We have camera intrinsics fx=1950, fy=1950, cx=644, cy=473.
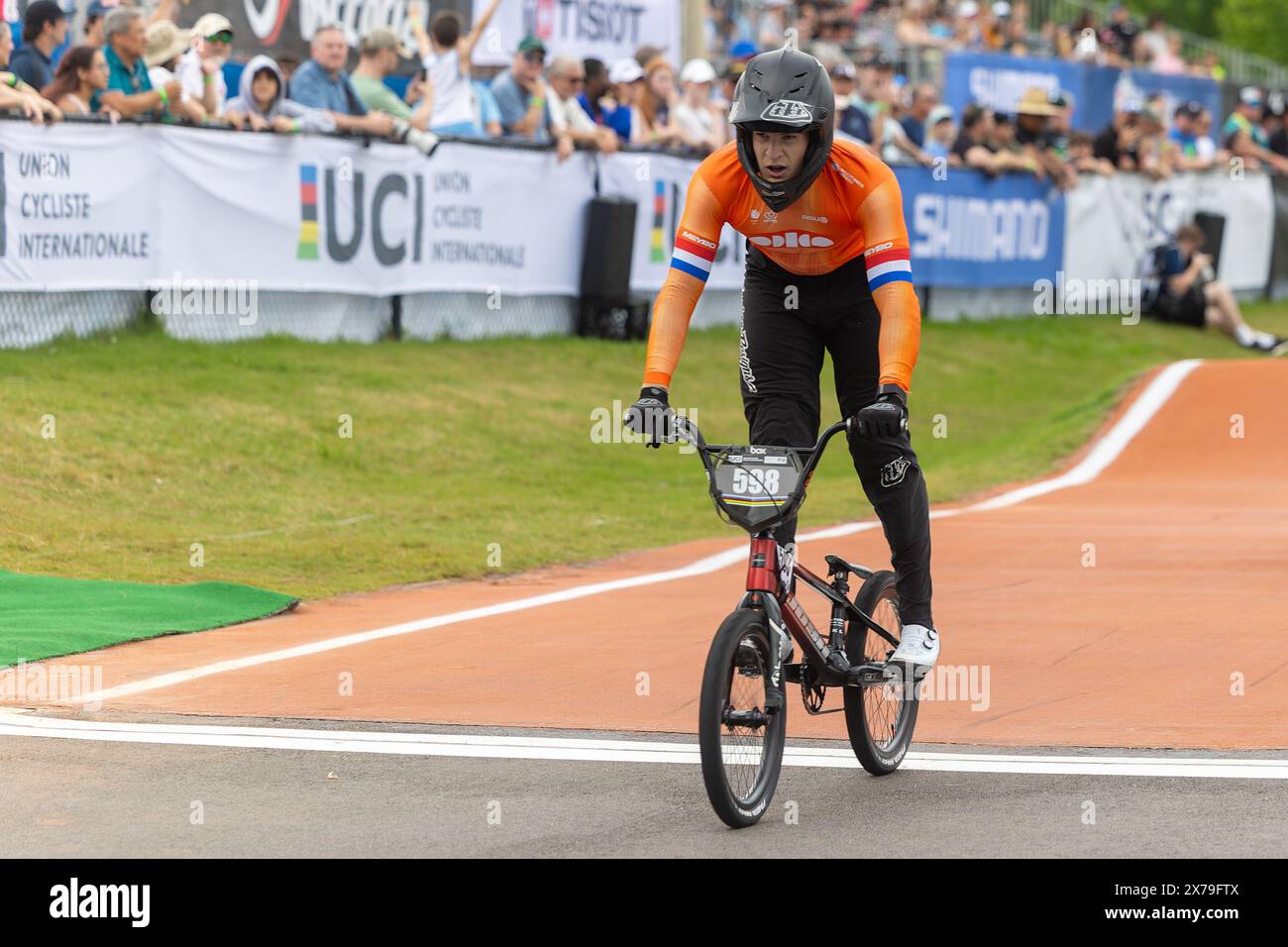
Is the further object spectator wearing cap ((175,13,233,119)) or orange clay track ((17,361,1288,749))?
spectator wearing cap ((175,13,233,119))

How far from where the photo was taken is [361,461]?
1473 centimetres

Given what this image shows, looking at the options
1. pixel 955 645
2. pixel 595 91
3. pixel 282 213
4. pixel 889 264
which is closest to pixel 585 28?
pixel 595 91

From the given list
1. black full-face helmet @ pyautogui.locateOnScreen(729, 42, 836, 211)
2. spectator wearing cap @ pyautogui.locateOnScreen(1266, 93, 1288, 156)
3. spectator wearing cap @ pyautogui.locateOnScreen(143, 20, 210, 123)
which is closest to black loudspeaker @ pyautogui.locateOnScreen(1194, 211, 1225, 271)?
spectator wearing cap @ pyautogui.locateOnScreen(1266, 93, 1288, 156)

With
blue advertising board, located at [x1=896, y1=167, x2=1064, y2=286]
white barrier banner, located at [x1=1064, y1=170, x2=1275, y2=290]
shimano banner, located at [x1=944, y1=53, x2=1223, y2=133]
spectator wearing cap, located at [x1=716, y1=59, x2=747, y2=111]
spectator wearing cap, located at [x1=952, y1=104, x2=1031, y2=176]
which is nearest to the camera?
spectator wearing cap, located at [x1=716, y1=59, x2=747, y2=111]

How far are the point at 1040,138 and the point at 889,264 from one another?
69.0 ft

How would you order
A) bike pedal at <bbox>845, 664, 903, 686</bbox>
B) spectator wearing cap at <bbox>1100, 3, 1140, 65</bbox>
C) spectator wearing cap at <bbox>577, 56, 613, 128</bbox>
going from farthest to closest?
spectator wearing cap at <bbox>1100, 3, 1140, 65</bbox>
spectator wearing cap at <bbox>577, 56, 613, 128</bbox>
bike pedal at <bbox>845, 664, 903, 686</bbox>

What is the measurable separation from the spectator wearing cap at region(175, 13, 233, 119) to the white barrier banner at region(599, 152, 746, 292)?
503 cm

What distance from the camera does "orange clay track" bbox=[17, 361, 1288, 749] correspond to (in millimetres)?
7691

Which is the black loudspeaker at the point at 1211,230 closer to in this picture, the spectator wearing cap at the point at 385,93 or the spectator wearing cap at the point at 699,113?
the spectator wearing cap at the point at 699,113

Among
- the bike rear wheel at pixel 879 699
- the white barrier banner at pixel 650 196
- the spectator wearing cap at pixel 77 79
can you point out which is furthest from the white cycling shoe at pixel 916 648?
the white barrier banner at pixel 650 196

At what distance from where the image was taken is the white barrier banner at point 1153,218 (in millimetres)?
27172

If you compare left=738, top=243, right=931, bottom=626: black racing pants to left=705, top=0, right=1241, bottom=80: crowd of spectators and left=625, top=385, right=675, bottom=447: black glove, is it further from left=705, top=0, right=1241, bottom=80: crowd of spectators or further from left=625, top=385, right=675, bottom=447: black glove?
left=705, top=0, right=1241, bottom=80: crowd of spectators

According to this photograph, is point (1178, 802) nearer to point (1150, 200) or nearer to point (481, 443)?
point (481, 443)
